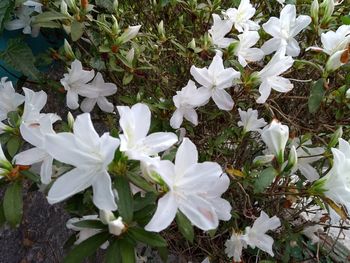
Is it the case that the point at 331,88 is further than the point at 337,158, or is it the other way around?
the point at 331,88

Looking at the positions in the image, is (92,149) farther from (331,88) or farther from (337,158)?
(331,88)

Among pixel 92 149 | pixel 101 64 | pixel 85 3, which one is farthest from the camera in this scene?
pixel 101 64

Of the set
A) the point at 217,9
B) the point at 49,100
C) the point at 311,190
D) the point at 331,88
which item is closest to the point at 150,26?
the point at 217,9

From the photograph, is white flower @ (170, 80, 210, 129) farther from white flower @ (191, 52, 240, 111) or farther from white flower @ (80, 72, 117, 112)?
white flower @ (80, 72, 117, 112)

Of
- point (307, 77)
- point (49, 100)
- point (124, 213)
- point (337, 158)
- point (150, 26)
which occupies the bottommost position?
point (49, 100)

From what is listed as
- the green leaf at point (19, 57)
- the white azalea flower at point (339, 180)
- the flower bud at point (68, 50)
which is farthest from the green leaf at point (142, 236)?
the green leaf at point (19, 57)

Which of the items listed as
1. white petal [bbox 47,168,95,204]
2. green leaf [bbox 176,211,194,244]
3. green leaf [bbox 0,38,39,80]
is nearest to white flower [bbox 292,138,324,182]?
green leaf [bbox 176,211,194,244]

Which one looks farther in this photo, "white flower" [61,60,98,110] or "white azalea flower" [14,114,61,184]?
"white flower" [61,60,98,110]
